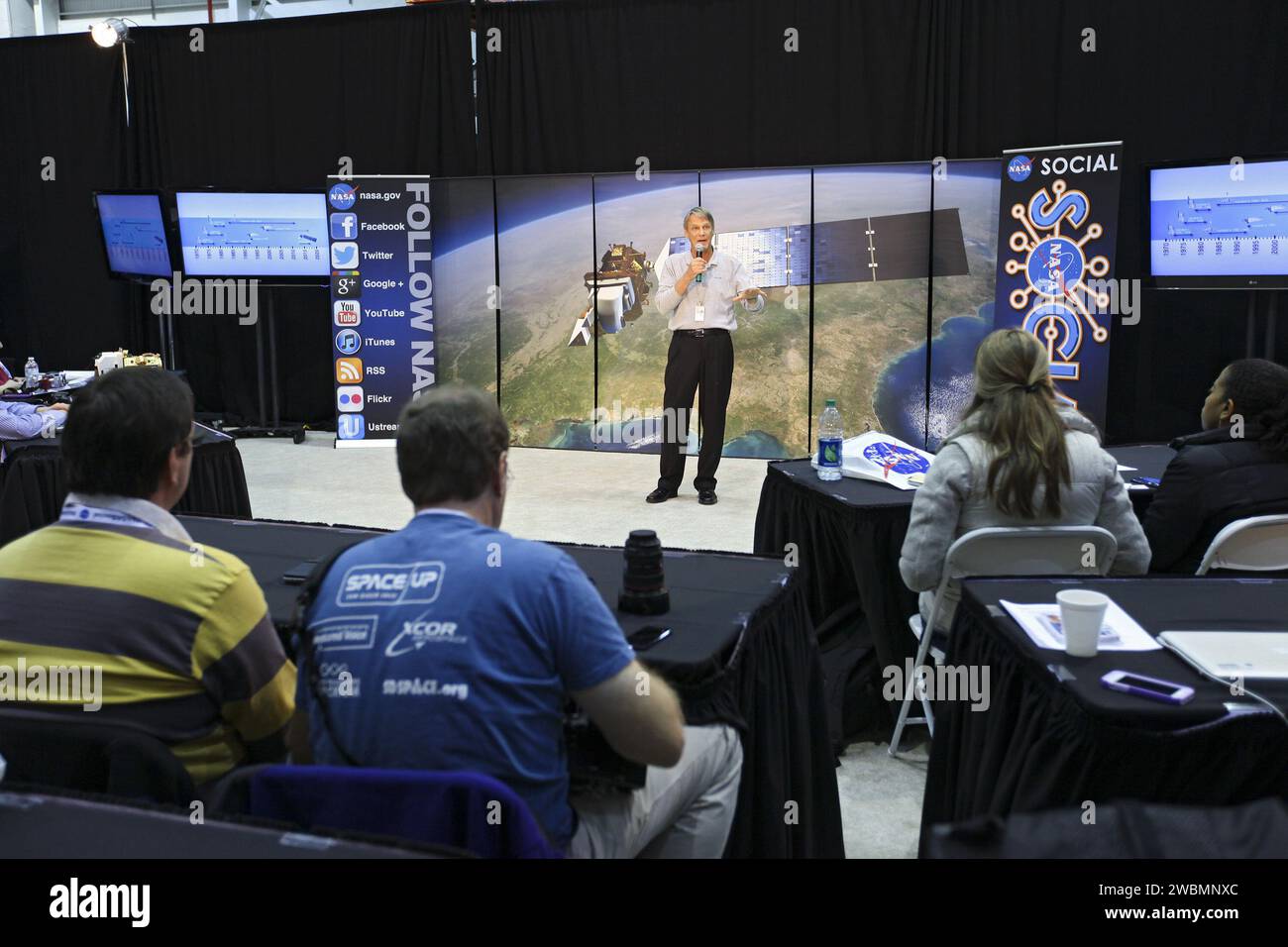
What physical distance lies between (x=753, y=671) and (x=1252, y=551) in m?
1.39

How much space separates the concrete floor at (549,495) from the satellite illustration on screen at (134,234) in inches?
56.5

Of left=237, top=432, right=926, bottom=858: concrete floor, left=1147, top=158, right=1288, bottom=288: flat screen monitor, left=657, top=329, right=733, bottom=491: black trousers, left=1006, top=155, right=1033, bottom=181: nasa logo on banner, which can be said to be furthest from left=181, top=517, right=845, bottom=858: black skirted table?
left=1006, top=155, right=1033, bottom=181: nasa logo on banner

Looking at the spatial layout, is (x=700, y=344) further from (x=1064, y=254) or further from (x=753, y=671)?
(x=753, y=671)

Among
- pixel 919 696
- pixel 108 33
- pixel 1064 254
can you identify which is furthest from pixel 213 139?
pixel 919 696

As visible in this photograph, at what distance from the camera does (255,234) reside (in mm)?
7984

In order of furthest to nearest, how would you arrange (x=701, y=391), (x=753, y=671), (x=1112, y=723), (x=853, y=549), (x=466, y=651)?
(x=701, y=391), (x=853, y=549), (x=753, y=671), (x=1112, y=723), (x=466, y=651)

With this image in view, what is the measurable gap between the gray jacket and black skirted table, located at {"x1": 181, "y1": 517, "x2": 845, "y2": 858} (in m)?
0.39

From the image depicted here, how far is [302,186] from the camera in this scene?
8.18 meters

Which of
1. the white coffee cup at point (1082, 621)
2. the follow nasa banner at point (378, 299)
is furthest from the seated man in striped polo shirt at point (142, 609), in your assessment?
the follow nasa banner at point (378, 299)

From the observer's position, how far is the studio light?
8117mm

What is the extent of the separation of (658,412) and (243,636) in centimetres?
Answer: 611

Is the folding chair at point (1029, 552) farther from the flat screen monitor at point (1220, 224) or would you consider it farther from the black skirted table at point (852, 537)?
the flat screen monitor at point (1220, 224)
